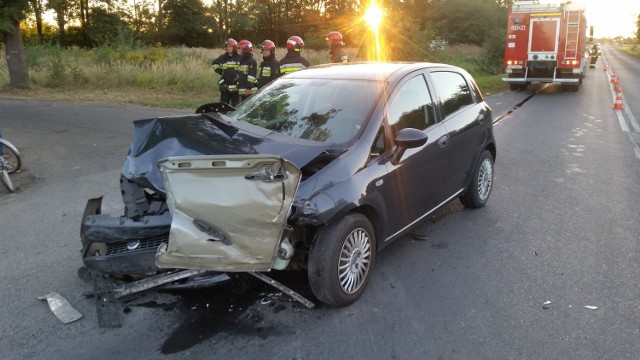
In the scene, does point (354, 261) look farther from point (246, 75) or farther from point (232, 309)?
point (246, 75)

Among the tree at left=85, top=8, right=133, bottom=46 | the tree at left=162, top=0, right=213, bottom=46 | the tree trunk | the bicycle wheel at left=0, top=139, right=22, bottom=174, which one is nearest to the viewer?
the bicycle wheel at left=0, top=139, right=22, bottom=174

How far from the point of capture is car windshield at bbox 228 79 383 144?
12.9 feet

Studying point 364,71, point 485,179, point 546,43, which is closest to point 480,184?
point 485,179

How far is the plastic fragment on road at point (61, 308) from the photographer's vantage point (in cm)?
333

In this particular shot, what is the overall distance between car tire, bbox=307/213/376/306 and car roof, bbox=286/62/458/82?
4.57 feet

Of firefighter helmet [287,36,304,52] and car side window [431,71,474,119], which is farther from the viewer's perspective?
firefighter helmet [287,36,304,52]

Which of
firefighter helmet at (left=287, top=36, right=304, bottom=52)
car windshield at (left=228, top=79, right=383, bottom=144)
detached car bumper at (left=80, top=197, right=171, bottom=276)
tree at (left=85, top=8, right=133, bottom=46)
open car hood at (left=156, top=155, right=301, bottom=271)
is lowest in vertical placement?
detached car bumper at (left=80, top=197, right=171, bottom=276)

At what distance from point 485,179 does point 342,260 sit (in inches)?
111

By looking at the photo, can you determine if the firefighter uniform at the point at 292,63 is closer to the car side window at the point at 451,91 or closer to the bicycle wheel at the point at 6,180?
the car side window at the point at 451,91

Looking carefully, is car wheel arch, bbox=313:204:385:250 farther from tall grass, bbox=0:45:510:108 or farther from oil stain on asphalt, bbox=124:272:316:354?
tall grass, bbox=0:45:510:108

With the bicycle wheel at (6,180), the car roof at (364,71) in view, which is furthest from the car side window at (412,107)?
the bicycle wheel at (6,180)

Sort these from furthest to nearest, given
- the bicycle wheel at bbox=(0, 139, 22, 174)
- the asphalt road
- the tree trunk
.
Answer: the tree trunk, the bicycle wheel at bbox=(0, 139, 22, 174), the asphalt road

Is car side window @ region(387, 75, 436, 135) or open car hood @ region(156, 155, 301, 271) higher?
car side window @ region(387, 75, 436, 135)

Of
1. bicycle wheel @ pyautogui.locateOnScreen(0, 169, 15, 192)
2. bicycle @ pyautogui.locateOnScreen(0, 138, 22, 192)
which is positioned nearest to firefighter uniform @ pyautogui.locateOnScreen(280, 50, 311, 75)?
bicycle @ pyautogui.locateOnScreen(0, 138, 22, 192)
